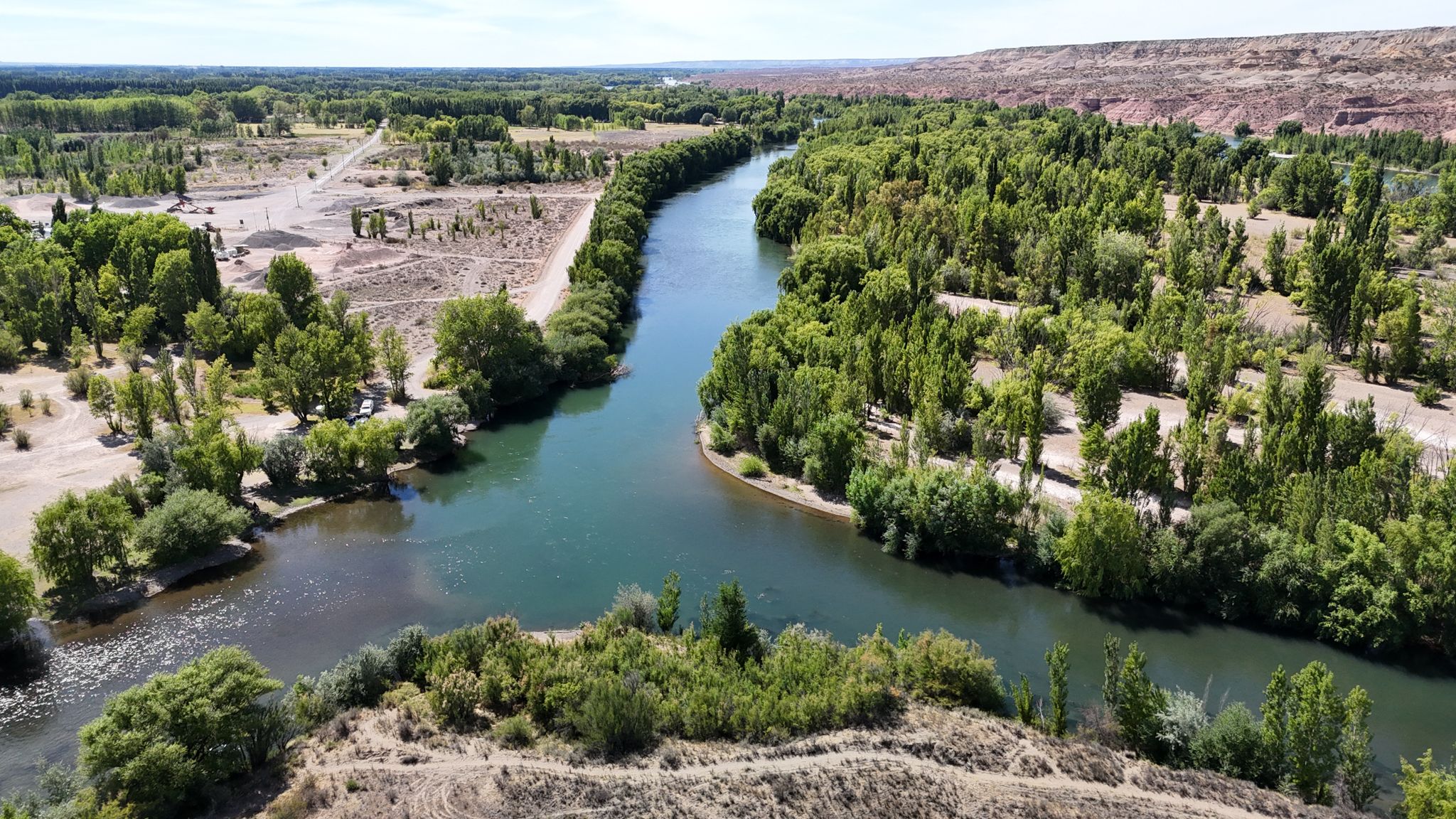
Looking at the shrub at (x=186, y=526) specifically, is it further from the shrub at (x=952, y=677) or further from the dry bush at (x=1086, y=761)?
the dry bush at (x=1086, y=761)

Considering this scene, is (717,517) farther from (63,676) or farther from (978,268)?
(978,268)

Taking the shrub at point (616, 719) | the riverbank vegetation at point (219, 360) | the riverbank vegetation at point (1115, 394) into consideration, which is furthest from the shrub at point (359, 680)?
the riverbank vegetation at point (1115, 394)

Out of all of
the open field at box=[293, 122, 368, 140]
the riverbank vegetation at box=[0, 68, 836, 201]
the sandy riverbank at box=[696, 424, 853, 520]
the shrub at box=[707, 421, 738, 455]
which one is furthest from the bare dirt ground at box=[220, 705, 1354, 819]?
the open field at box=[293, 122, 368, 140]

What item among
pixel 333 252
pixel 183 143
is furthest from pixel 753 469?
pixel 183 143

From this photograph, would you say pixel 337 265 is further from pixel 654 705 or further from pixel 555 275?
pixel 654 705

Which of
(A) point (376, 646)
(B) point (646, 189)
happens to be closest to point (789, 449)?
(A) point (376, 646)
